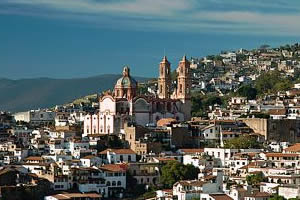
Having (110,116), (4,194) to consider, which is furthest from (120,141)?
(4,194)

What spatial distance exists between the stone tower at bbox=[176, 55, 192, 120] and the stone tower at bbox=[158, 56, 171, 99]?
1.15m

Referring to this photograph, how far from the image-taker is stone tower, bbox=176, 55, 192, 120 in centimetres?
6900

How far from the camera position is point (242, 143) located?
183ft

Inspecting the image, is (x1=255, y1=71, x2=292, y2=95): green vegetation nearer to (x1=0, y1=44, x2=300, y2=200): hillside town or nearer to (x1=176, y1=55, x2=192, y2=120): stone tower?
(x1=0, y1=44, x2=300, y2=200): hillside town

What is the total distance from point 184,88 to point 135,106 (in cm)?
664

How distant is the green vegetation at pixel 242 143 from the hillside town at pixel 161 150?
91mm

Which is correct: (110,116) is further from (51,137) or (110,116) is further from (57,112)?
(57,112)

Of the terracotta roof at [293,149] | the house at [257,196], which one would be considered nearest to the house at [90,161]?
the terracotta roof at [293,149]

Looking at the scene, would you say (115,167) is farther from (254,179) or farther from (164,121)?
(164,121)

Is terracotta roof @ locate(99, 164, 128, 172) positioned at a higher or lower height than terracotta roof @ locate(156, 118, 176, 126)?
lower

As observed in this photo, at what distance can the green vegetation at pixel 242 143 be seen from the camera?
2179 inches

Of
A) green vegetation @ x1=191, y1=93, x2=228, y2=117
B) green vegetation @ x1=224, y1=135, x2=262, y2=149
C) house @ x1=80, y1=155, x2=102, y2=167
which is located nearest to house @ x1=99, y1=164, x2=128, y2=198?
house @ x1=80, y1=155, x2=102, y2=167

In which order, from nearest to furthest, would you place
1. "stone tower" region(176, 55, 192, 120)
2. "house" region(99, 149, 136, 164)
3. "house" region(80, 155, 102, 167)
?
"house" region(80, 155, 102, 167)
"house" region(99, 149, 136, 164)
"stone tower" region(176, 55, 192, 120)

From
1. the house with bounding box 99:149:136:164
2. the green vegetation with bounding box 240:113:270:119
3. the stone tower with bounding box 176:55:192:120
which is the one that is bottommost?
the house with bounding box 99:149:136:164
